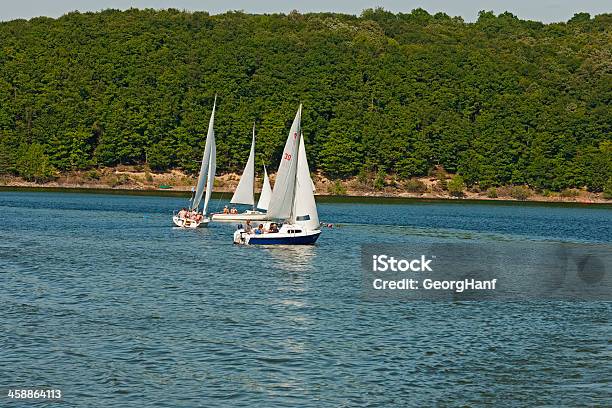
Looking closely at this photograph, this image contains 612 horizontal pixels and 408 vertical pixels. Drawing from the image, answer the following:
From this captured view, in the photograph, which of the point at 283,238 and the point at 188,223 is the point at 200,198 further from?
the point at 283,238

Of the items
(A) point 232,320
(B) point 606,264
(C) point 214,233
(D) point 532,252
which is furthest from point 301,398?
(C) point 214,233

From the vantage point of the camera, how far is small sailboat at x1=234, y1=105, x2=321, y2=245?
90312 mm

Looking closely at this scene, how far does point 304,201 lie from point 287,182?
2377 millimetres

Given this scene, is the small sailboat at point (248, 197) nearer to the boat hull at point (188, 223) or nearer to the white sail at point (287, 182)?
the boat hull at point (188, 223)

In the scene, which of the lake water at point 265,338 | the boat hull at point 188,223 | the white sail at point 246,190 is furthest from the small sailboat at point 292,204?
the white sail at point 246,190

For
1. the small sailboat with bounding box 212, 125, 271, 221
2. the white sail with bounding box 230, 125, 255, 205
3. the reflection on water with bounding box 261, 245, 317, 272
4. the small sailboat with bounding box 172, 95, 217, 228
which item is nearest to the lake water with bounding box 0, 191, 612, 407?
the reflection on water with bounding box 261, 245, 317, 272

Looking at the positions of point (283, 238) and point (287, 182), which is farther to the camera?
point (287, 182)

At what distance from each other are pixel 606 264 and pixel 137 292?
Answer: 44.1 meters

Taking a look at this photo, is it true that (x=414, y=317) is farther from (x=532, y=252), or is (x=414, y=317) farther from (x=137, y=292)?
(x=532, y=252)

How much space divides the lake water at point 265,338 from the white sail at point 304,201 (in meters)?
5.03

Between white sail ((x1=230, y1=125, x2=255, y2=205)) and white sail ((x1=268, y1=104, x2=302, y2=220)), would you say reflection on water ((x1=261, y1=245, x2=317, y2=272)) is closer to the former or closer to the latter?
white sail ((x1=268, y1=104, x2=302, y2=220))

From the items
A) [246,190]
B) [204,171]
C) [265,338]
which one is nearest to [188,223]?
[204,171]

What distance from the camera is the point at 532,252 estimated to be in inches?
3792

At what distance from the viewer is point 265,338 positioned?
46.2 metres
